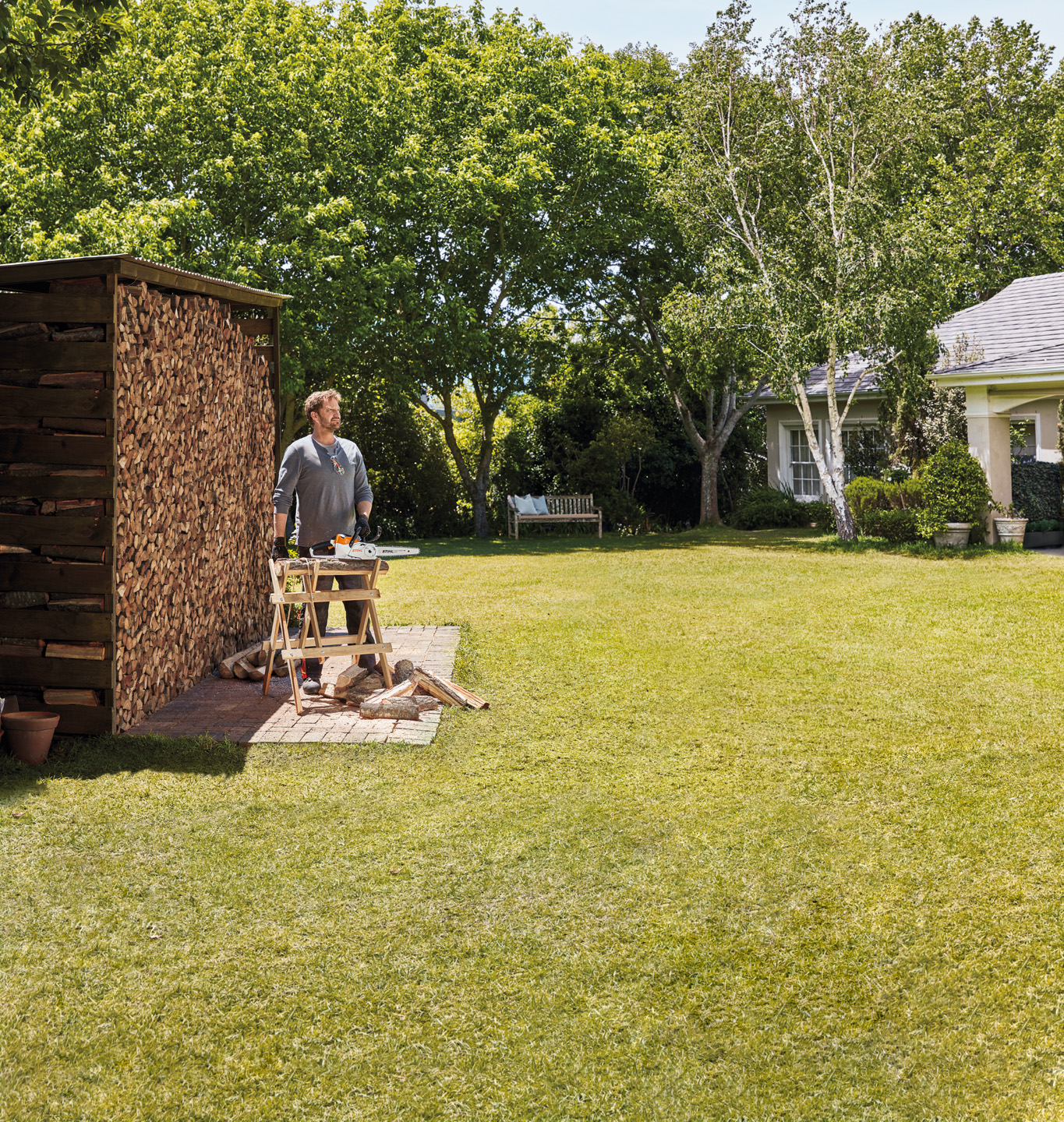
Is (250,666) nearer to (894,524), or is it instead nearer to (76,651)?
(76,651)

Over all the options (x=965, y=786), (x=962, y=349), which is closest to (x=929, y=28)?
(x=962, y=349)

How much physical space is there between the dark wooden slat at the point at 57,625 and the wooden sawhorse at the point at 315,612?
1.19 metres

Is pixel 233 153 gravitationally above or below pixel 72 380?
above

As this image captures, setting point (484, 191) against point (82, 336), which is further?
point (484, 191)

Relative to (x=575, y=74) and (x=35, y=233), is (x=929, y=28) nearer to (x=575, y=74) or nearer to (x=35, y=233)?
(x=575, y=74)

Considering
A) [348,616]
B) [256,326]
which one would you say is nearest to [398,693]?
[348,616]

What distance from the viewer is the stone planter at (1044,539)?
17656 mm

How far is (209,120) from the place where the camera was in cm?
1908

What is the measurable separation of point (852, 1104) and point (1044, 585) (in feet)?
35.8

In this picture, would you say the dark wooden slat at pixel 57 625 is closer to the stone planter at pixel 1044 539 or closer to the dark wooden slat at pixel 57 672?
the dark wooden slat at pixel 57 672

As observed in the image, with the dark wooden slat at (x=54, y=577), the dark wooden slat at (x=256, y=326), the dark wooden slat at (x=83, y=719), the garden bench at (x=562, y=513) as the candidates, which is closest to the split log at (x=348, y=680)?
the dark wooden slat at (x=83, y=719)

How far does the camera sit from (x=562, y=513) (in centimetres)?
2384

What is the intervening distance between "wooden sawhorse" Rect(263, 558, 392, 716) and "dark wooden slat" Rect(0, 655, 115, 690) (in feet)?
3.98

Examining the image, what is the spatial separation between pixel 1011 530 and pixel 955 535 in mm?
892
